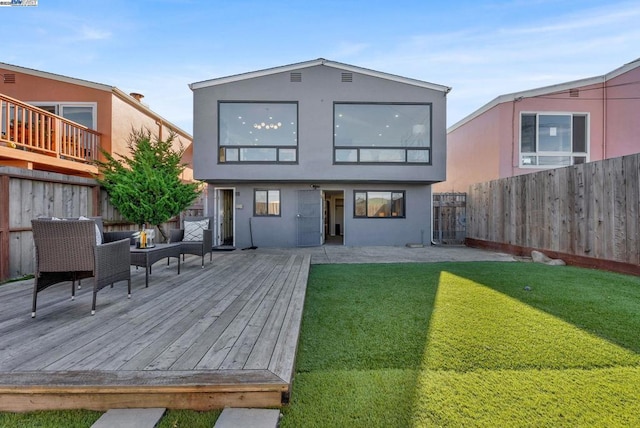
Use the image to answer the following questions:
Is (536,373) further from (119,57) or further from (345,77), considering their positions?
(119,57)

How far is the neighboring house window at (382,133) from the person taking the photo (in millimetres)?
9719

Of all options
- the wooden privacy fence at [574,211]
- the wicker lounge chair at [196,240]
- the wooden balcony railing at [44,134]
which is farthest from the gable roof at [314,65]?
the wicker lounge chair at [196,240]

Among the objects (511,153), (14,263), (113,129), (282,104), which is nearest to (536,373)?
(14,263)

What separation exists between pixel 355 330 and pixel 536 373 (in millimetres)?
1470

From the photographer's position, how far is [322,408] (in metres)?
1.81

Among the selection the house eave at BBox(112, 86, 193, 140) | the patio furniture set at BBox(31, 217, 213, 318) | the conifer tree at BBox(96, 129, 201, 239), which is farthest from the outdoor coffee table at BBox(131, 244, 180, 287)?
the house eave at BBox(112, 86, 193, 140)

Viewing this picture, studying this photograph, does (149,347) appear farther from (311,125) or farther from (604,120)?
(604,120)

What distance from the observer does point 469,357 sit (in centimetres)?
239

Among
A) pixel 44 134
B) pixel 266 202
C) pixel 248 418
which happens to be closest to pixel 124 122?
pixel 44 134

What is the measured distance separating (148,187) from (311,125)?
201 inches

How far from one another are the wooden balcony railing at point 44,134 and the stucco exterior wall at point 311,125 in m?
2.94

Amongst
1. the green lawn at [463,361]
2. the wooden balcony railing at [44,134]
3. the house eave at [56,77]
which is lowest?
the green lawn at [463,361]

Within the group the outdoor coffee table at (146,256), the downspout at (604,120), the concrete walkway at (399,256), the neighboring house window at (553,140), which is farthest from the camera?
the neighboring house window at (553,140)

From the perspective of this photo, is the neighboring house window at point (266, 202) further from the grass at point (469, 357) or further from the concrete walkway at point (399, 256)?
the grass at point (469, 357)
